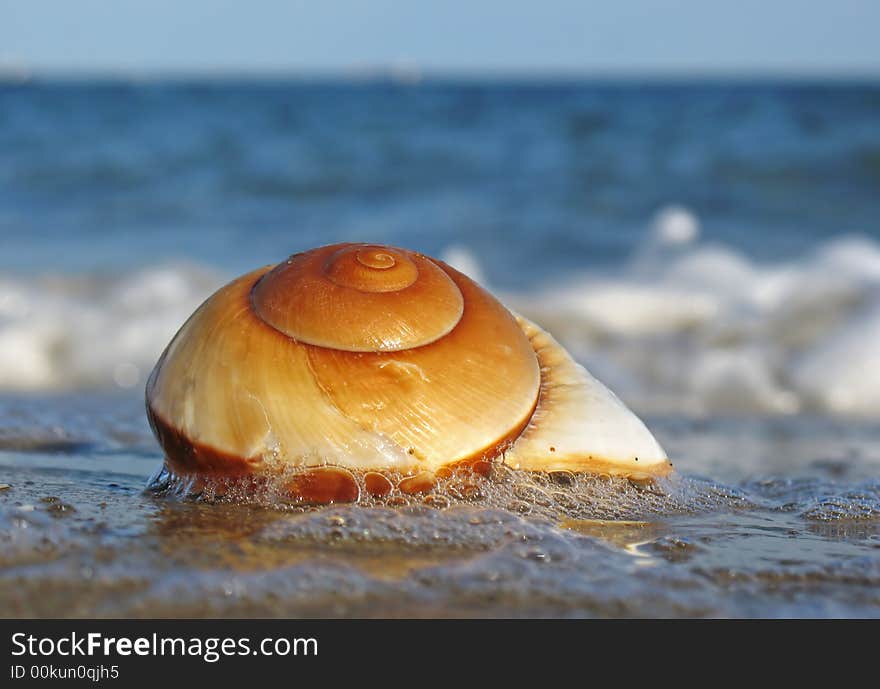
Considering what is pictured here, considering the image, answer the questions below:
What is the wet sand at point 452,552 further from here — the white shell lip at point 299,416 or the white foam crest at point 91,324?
the white foam crest at point 91,324

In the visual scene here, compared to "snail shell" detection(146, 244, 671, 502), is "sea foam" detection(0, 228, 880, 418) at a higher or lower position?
higher

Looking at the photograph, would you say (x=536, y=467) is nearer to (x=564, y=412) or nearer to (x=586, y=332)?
(x=564, y=412)

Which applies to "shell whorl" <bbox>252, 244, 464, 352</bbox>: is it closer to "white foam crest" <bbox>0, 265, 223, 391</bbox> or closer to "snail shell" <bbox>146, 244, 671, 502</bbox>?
"snail shell" <bbox>146, 244, 671, 502</bbox>

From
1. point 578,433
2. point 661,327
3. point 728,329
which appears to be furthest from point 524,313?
point 578,433

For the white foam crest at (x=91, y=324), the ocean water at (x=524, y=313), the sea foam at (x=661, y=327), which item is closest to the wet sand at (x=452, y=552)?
the ocean water at (x=524, y=313)

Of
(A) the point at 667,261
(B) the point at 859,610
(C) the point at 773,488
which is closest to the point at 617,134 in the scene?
(A) the point at 667,261

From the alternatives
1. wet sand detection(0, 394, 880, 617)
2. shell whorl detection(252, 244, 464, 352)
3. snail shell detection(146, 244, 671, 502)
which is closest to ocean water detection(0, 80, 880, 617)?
wet sand detection(0, 394, 880, 617)
